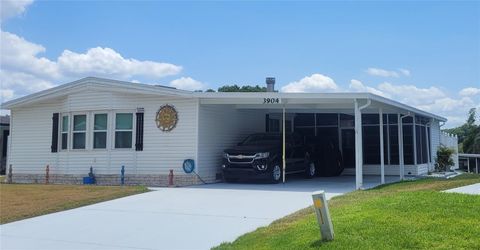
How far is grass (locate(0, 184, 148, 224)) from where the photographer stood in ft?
34.4

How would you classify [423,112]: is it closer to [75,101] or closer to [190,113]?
[190,113]

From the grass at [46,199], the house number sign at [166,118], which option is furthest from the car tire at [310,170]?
the grass at [46,199]

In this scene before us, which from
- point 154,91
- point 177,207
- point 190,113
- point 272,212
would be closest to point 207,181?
point 190,113

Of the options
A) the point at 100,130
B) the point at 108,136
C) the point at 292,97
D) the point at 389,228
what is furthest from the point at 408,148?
the point at 389,228

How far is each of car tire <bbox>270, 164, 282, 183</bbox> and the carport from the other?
1.44 meters

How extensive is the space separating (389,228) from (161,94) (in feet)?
35.2

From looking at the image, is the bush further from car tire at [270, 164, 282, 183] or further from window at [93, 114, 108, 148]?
window at [93, 114, 108, 148]

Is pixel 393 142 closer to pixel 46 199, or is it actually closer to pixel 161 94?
pixel 161 94

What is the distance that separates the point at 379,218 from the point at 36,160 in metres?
15.1

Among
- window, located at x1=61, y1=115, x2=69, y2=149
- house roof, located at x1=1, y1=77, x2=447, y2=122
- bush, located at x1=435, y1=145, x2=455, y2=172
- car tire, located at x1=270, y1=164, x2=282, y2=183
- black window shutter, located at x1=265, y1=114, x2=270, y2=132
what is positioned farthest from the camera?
bush, located at x1=435, y1=145, x2=455, y2=172

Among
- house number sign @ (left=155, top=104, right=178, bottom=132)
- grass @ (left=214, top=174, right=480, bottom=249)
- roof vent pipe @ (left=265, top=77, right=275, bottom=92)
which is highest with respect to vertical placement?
roof vent pipe @ (left=265, top=77, right=275, bottom=92)

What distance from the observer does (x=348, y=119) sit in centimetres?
2077

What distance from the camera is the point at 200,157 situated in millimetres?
15812

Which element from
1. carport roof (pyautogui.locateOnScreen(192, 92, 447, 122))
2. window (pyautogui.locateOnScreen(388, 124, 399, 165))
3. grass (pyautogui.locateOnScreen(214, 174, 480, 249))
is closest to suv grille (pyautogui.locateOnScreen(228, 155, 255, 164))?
carport roof (pyautogui.locateOnScreen(192, 92, 447, 122))
